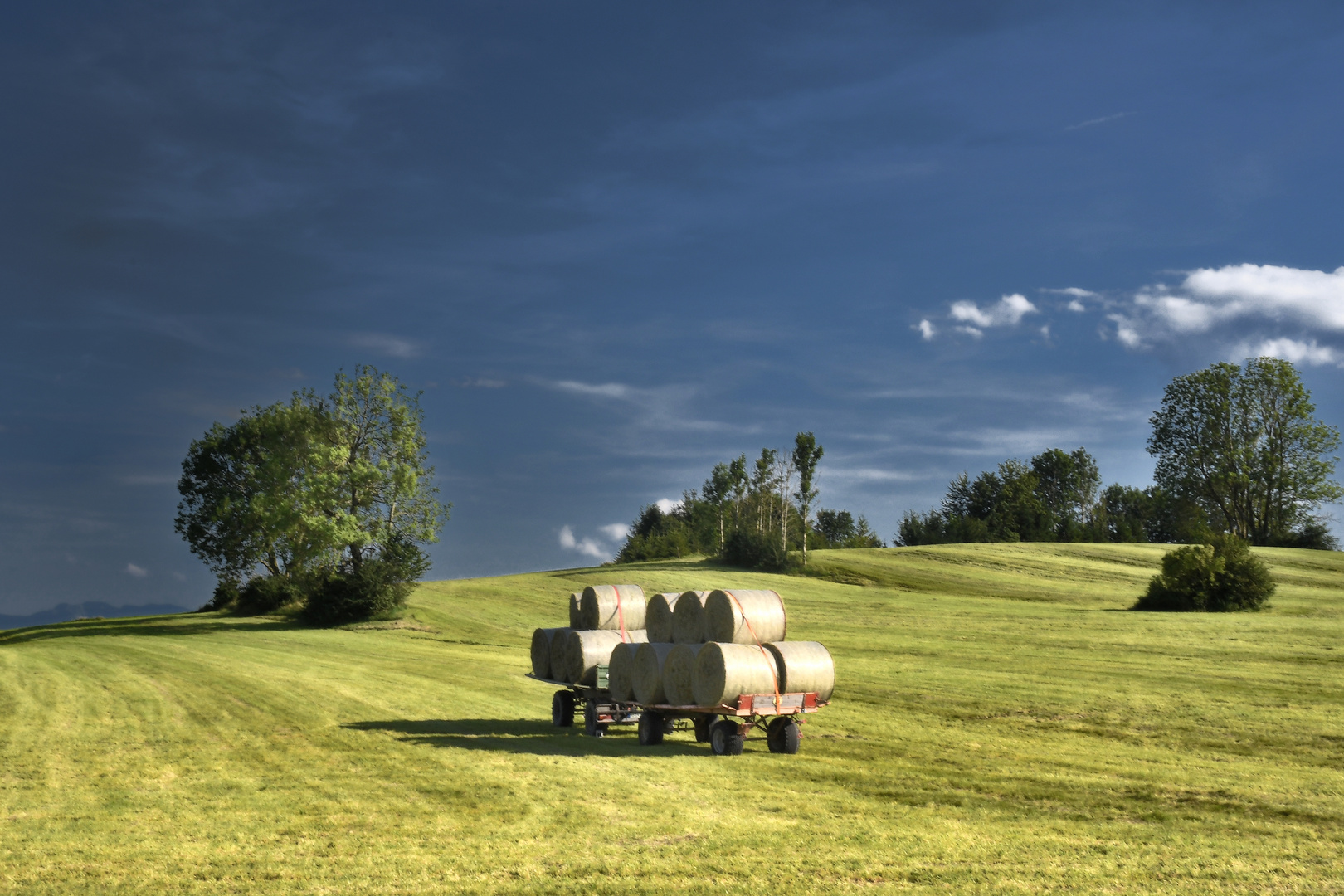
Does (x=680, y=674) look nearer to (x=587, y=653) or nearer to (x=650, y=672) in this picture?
(x=650, y=672)

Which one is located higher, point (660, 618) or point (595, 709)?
point (660, 618)

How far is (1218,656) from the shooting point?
27.4 m

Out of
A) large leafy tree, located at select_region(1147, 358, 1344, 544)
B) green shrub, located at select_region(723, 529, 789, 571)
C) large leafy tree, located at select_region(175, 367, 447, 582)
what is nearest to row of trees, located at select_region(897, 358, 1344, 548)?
large leafy tree, located at select_region(1147, 358, 1344, 544)

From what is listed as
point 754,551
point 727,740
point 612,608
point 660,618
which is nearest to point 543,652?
point 612,608

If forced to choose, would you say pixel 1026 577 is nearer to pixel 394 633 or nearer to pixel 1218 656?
pixel 1218 656

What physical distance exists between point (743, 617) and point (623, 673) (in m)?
2.82

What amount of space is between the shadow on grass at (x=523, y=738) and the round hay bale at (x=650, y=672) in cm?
83

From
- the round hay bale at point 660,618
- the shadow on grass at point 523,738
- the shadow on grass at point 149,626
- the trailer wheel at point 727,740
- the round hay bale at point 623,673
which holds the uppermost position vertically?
the round hay bale at point 660,618

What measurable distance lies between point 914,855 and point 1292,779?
7.41m

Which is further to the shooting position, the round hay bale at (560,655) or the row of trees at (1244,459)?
the row of trees at (1244,459)

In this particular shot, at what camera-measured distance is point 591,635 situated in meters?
19.8

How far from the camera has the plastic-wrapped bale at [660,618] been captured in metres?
18.4

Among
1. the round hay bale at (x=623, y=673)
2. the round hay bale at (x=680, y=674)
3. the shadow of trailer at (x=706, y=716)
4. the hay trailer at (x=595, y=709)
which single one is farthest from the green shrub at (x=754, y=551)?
the round hay bale at (x=680, y=674)

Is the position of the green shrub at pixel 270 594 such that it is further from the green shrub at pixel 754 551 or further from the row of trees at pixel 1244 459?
the row of trees at pixel 1244 459
